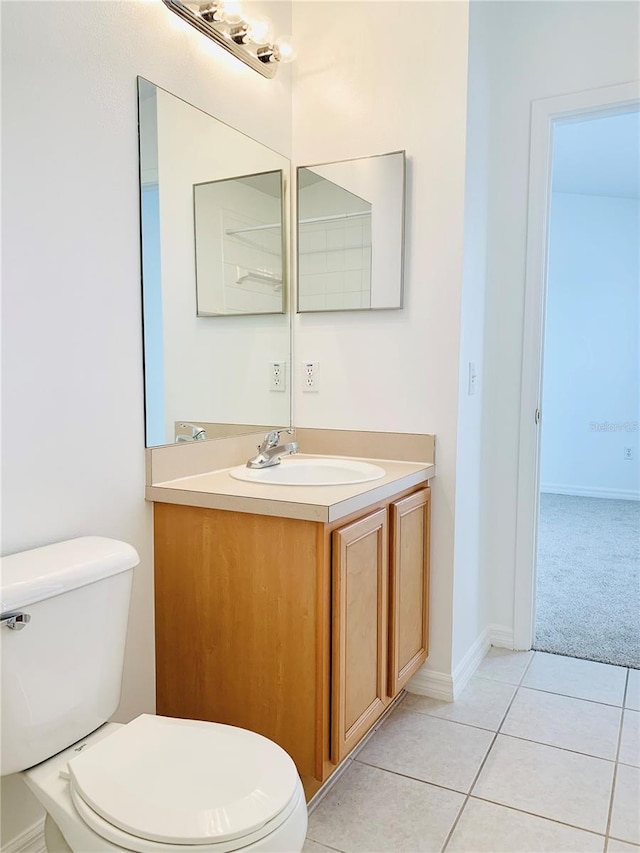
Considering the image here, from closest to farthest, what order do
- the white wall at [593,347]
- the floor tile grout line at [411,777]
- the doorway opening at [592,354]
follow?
the floor tile grout line at [411,777] → the doorway opening at [592,354] → the white wall at [593,347]

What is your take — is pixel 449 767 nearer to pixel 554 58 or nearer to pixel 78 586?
pixel 78 586

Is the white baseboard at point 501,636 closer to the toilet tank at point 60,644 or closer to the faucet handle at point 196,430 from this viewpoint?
the faucet handle at point 196,430

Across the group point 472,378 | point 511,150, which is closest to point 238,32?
point 511,150

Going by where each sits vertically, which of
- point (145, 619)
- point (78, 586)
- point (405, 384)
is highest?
point (405, 384)

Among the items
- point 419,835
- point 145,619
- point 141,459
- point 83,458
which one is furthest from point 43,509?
point 419,835

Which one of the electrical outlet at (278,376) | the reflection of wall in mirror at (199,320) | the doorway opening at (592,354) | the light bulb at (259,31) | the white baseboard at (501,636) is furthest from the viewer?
the doorway opening at (592,354)

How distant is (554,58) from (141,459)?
7.01 feet

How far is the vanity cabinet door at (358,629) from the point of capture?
5.18 ft

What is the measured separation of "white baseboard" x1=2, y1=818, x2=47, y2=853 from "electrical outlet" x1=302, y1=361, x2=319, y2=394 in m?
1.55

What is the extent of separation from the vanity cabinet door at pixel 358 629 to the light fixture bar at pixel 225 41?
1506 mm

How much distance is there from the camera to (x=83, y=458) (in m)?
1.53

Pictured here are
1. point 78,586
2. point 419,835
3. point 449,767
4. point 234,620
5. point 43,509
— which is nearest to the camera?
point 78,586

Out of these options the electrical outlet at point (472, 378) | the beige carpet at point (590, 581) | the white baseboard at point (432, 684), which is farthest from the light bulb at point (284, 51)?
the beige carpet at point (590, 581)

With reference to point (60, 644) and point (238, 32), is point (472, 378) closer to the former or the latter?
point (238, 32)
